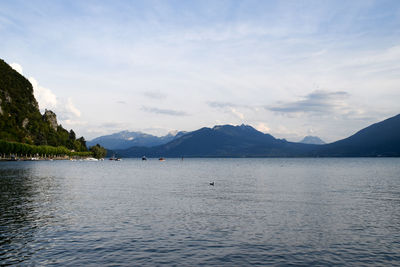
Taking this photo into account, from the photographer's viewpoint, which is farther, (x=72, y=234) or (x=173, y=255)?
(x=72, y=234)

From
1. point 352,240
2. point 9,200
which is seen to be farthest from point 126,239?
point 9,200

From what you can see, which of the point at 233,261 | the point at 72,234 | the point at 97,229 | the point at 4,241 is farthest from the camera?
the point at 97,229

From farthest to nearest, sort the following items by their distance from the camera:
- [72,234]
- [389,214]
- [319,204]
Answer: [319,204] → [389,214] → [72,234]

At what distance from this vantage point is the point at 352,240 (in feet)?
114

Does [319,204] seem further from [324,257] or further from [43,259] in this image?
[43,259]

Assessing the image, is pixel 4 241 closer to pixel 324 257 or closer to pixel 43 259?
pixel 43 259

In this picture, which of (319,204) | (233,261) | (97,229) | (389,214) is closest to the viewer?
(233,261)

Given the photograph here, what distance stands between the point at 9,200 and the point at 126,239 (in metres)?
37.5

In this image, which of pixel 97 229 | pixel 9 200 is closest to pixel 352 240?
pixel 97 229

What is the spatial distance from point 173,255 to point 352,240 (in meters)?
19.4

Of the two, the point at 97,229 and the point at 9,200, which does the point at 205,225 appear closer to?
the point at 97,229

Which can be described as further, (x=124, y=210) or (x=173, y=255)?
(x=124, y=210)

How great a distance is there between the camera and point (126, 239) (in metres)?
34.4

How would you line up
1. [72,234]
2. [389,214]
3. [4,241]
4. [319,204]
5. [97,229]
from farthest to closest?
[319,204], [389,214], [97,229], [72,234], [4,241]
